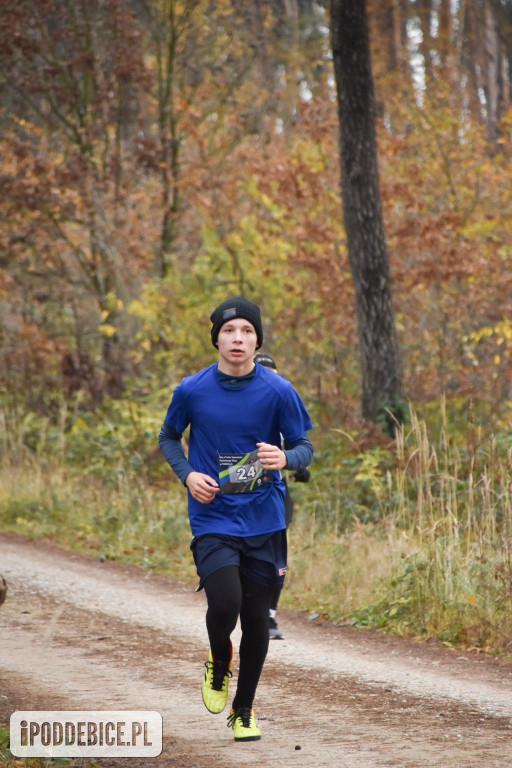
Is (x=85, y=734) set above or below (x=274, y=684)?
above

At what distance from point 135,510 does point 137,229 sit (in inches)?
285

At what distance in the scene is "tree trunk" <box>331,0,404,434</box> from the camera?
38.7 feet

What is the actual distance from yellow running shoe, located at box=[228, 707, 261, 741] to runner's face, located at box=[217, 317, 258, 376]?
1.64m

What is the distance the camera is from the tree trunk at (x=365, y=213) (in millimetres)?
11797

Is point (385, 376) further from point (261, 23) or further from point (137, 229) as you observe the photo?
point (261, 23)

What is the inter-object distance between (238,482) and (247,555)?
357 millimetres

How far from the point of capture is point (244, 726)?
14.9 ft

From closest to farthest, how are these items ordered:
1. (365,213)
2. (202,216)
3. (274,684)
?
(274,684)
(365,213)
(202,216)

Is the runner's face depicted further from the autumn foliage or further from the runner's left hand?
the autumn foliage

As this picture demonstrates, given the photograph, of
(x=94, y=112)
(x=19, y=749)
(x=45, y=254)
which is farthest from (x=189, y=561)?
(x=94, y=112)

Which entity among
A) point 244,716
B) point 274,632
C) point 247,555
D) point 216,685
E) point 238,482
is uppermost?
point 238,482

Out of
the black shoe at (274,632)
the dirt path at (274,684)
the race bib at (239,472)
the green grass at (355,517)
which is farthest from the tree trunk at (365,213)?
the race bib at (239,472)

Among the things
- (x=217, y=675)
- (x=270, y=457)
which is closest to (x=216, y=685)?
(x=217, y=675)

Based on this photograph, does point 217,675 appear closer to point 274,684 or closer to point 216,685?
point 216,685
